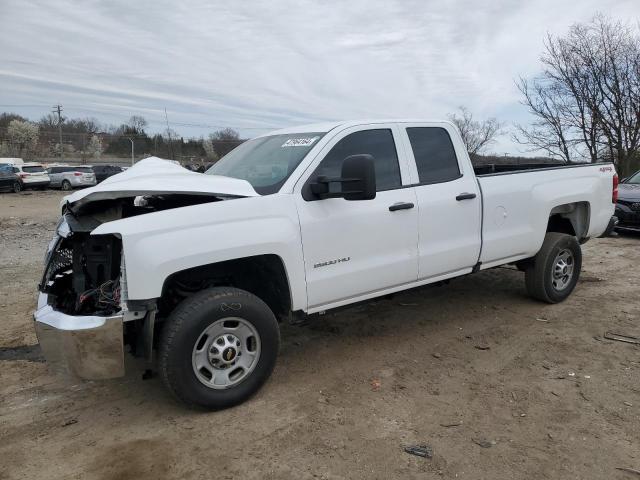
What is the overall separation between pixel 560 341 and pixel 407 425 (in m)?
2.18

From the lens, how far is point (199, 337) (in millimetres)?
3332

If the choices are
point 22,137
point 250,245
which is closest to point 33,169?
point 250,245

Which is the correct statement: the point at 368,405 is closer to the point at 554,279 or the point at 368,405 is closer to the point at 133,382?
the point at 133,382

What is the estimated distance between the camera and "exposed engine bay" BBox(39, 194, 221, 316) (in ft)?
11.2

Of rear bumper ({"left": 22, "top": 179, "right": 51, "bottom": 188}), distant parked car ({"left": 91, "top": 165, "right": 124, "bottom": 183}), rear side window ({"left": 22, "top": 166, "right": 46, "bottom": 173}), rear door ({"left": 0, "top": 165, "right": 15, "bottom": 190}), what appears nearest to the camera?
rear door ({"left": 0, "top": 165, "right": 15, "bottom": 190})

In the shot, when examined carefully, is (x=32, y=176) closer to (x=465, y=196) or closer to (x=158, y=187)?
(x=158, y=187)

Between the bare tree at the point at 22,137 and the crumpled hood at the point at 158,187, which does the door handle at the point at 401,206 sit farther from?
the bare tree at the point at 22,137

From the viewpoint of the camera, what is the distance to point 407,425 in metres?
3.36

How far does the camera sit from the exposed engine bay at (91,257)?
3.42 metres

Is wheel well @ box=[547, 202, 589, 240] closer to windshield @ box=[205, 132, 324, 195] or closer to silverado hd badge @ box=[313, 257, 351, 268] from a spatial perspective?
silverado hd badge @ box=[313, 257, 351, 268]

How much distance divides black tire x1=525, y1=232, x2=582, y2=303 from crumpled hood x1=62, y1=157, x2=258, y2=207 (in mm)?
3504

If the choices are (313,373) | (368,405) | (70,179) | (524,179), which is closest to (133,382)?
(313,373)

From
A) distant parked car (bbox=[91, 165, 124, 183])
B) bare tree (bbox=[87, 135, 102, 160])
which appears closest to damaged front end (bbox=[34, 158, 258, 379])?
distant parked car (bbox=[91, 165, 124, 183])

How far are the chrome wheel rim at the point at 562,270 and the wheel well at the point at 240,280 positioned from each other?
11.1ft
